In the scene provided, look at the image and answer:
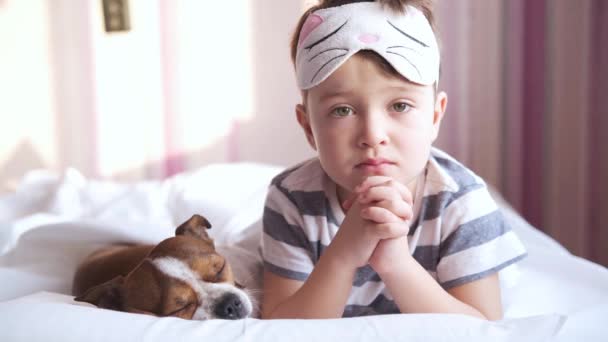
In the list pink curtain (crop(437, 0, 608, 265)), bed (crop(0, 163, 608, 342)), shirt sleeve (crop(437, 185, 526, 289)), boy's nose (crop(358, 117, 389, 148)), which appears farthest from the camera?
pink curtain (crop(437, 0, 608, 265))

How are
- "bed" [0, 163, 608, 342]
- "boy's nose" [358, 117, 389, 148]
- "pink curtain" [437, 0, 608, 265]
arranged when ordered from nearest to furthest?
1. "bed" [0, 163, 608, 342]
2. "boy's nose" [358, 117, 389, 148]
3. "pink curtain" [437, 0, 608, 265]

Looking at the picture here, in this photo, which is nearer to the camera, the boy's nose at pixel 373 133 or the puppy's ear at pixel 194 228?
the boy's nose at pixel 373 133

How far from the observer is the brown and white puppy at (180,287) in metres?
0.76

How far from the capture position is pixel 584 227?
2045 millimetres

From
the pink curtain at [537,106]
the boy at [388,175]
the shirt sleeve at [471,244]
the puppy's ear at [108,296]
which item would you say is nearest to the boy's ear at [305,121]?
the boy at [388,175]

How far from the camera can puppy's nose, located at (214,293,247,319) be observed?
0.78 m

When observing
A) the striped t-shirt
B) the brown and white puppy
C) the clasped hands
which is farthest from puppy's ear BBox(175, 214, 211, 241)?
the clasped hands

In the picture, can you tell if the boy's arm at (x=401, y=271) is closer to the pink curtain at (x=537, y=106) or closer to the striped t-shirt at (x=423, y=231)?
the striped t-shirt at (x=423, y=231)

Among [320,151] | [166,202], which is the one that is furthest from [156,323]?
[166,202]

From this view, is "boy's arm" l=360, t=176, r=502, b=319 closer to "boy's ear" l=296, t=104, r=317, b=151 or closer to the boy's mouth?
the boy's mouth

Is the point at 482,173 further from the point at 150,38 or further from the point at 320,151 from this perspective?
the point at 320,151

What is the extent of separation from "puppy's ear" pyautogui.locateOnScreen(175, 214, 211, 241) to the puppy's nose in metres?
0.12

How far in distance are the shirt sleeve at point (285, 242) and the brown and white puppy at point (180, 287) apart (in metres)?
0.08

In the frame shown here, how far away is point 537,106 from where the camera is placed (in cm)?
208
